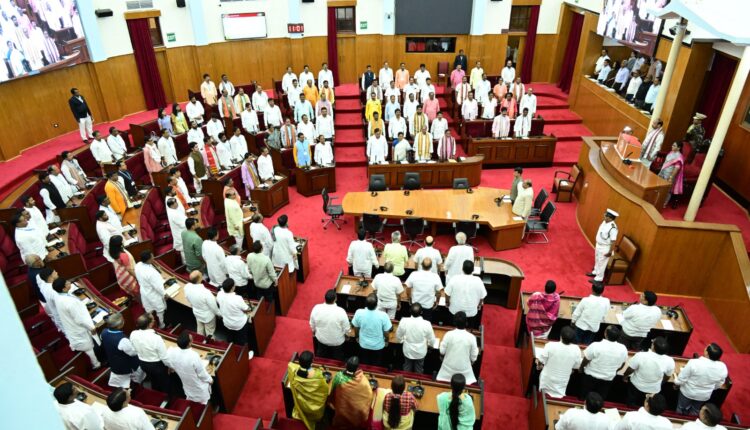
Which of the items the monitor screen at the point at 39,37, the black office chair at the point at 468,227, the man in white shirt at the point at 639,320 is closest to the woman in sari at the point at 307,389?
the man in white shirt at the point at 639,320

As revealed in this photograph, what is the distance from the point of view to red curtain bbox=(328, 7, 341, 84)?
1631 centimetres

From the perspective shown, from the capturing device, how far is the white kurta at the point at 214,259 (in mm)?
7195

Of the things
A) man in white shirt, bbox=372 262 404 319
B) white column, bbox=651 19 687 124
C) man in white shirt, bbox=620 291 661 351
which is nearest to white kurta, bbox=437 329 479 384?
man in white shirt, bbox=372 262 404 319

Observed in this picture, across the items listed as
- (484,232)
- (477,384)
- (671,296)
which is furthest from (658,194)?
(477,384)

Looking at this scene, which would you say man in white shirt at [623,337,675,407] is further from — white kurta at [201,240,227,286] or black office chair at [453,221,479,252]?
white kurta at [201,240,227,286]

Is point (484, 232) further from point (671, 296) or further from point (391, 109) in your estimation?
point (391, 109)

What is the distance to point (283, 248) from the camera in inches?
302

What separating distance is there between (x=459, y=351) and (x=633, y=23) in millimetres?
10727

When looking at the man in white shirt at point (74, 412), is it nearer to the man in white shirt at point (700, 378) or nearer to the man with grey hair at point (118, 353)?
the man with grey hair at point (118, 353)

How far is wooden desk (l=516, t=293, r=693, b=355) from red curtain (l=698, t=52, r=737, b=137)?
6.18 m

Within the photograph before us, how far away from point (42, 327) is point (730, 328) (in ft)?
34.4

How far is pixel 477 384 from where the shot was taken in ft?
19.2

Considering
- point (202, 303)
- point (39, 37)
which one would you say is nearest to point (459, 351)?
point (202, 303)

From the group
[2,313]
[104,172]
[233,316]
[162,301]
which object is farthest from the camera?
[104,172]
